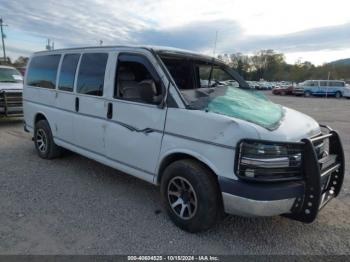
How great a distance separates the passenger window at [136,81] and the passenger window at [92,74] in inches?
12.7

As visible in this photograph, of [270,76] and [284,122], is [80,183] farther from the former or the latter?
[270,76]

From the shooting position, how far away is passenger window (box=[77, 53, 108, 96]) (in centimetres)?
439

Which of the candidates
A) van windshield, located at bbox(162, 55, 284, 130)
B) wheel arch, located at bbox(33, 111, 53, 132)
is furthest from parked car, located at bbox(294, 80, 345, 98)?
wheel arch, located at bbox(33, 111, 53, 132)

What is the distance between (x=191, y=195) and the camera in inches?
133

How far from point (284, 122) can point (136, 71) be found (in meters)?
2.03

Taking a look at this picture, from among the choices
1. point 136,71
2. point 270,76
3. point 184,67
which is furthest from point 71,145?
point 270,76

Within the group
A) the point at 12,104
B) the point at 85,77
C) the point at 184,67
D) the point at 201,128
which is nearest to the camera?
the point at 201,128

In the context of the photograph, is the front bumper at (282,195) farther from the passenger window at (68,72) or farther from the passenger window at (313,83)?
the passenger window at (313,83)

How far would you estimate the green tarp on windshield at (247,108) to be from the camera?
10.3 ft

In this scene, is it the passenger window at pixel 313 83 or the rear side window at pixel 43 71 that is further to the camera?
the passenger window at pixel 313 83

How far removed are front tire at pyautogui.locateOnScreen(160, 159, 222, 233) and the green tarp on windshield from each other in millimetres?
659

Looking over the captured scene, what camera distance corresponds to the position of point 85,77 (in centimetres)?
473

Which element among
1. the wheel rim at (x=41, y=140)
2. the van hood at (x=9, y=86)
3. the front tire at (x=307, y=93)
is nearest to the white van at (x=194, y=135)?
the wheel rim at (x=41, y=140)

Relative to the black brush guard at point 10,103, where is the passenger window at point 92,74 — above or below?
above
